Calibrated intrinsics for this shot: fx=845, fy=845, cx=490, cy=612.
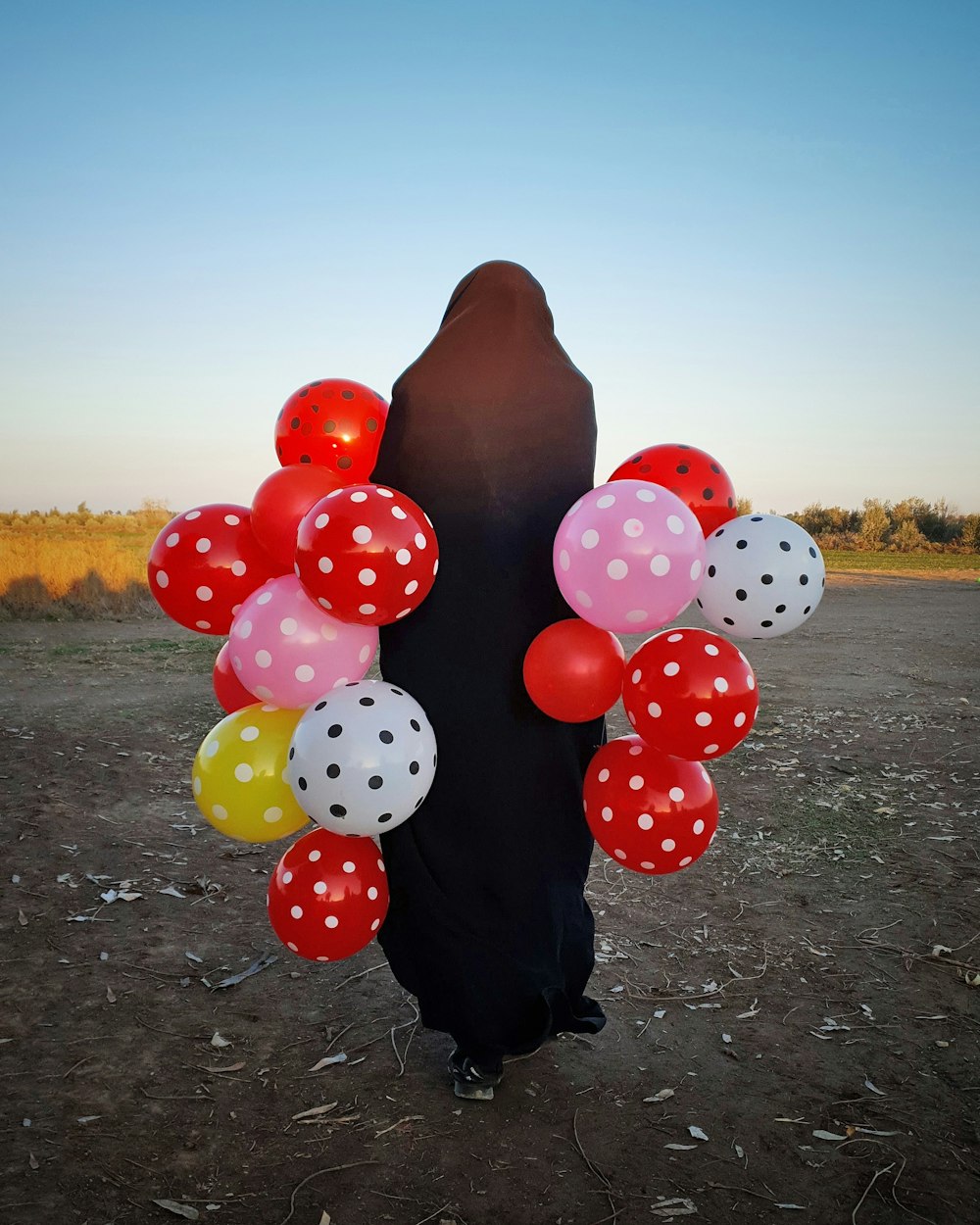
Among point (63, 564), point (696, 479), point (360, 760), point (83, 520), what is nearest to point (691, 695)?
point (696, 479)

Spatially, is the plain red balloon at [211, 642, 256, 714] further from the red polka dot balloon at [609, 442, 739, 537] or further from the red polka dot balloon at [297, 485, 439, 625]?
the red polka dot balloon at [609, 442, 739, 537]

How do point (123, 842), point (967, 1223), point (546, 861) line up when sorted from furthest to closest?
point (123, 842)
point (546, 861)
point (967, 1223)

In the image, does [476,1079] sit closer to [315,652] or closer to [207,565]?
[315,652]

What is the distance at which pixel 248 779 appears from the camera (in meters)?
2.93

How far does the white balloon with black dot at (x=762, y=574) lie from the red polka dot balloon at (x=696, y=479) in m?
0.30

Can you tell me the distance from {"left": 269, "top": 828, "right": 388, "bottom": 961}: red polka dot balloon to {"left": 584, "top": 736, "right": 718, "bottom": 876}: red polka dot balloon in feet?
2.74

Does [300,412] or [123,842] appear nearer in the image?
[300,412]

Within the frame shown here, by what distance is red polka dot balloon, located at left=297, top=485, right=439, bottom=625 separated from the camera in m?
2.57

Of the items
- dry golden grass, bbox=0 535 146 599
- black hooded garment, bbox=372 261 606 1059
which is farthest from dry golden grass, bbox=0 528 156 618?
black hooded garment, bbox=372 261 606 1059

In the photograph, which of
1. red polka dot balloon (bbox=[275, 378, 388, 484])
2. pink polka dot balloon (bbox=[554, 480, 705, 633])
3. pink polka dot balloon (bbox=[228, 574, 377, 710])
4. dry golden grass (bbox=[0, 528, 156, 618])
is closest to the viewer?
pink polka dot balloon (bbox=[554, 480, 705, 633])

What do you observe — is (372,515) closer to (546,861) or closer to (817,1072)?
(546,861)

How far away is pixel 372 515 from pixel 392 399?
752 millimetres

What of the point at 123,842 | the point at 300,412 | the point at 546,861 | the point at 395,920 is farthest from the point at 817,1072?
the point at 123,842

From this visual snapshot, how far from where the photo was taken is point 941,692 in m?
10.6
